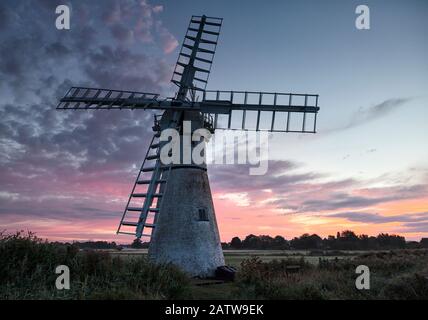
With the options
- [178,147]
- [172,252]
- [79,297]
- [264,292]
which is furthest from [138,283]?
[178,147]

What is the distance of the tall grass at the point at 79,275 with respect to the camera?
10.8 m

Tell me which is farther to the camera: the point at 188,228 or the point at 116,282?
the point at 188,228

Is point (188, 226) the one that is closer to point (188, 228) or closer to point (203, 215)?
point (188, 228)

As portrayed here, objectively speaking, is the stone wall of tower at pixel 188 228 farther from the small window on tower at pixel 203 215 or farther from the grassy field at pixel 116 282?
the grassy field at pixel 116 282

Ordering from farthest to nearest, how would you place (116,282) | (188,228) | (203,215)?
(203,215)
(188,228)
(116,282)

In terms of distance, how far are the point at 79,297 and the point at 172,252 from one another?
1110 cm

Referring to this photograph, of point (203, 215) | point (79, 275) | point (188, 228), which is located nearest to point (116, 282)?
point (79, 275)

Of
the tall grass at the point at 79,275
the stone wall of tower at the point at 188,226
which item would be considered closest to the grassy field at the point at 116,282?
the tall grass at the point at 79,275

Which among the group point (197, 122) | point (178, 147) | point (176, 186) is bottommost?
point (176, 186)

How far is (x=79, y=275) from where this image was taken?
1279 centimetres
